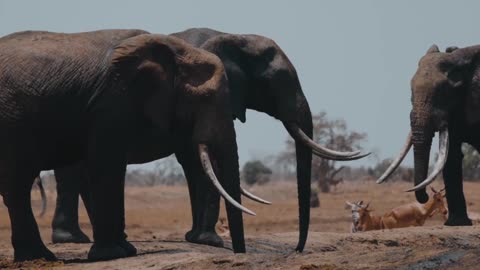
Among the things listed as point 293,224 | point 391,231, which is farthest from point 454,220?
point 293,224

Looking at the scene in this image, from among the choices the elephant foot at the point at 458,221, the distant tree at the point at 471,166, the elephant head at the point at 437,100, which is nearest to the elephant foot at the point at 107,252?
the elephant head at the point at 437,100

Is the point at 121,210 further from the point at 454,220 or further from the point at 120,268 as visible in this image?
the point at 454,220

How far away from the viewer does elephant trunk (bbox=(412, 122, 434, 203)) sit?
679 inches

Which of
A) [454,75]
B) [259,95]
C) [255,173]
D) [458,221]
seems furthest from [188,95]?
[255,173]

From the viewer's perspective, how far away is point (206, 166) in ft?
42.8

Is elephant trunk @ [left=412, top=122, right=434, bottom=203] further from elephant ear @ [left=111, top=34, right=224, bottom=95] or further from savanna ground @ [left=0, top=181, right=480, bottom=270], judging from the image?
elephant ear @ [left=111, top=34, right=224, bottom=95]

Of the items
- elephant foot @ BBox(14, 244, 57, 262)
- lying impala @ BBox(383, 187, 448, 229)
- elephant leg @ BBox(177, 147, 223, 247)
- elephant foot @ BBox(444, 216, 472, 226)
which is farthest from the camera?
lying impala @ BBox(383, 187, 448, 229)

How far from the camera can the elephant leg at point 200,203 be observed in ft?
52.1

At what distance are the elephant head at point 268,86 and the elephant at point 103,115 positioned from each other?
2.53 metres

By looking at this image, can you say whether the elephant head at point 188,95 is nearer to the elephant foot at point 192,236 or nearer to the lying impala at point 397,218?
the elephant foot at point 192,236

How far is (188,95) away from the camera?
13375 mm

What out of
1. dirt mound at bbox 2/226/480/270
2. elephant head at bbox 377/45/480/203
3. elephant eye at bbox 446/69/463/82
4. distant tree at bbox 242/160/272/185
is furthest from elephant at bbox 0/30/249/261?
distant tree at bbox 242/160/272/185

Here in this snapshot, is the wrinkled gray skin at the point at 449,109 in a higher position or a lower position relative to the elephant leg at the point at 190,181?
higher

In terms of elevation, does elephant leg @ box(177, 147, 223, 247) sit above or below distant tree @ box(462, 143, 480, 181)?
above
